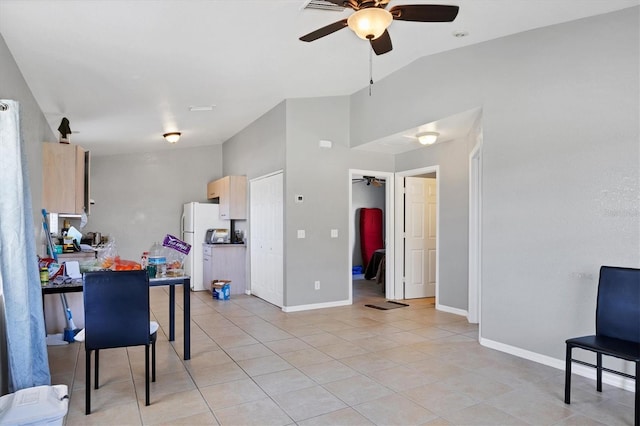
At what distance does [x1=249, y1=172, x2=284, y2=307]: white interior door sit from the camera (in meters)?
6.05

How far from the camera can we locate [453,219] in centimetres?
566

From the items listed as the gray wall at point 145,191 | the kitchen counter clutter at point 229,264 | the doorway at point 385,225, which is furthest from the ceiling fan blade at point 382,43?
the gray wall at point 145,191

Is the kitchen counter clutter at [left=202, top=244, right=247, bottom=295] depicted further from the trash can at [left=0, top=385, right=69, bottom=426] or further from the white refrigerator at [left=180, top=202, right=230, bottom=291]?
the trash can at [left=0, top=385, right=69, bottom=426]

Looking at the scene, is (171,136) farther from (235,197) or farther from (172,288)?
(172,288)

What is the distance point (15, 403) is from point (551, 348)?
387 cm

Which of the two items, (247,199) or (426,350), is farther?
(247,199)

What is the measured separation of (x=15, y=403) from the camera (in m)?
2.29

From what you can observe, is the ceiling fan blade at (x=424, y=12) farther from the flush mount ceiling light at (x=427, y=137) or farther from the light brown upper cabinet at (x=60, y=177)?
the light brown upper cabinet at (x=60, y=177)

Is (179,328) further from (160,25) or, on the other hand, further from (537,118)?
(537,118)

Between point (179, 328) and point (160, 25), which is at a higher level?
point (160, 25)

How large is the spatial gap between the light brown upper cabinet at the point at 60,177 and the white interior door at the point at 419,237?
14.8ft

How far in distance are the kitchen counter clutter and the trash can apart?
4.63 metres

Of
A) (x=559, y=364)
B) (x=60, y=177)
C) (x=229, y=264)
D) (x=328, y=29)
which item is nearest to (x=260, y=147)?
(x=229, y=264)

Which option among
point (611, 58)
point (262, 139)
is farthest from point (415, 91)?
point (262, 139)
